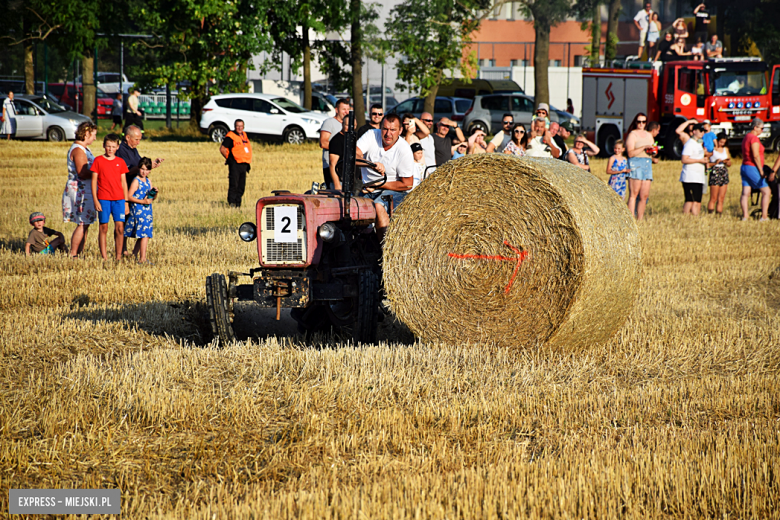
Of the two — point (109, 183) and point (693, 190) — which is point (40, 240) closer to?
point (109, 183)

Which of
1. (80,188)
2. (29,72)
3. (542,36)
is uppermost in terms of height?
(542,36)

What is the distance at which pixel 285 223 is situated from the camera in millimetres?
6641

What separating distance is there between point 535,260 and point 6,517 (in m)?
3.73

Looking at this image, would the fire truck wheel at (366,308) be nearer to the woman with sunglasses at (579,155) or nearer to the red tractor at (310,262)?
the red tractor at (310,262)

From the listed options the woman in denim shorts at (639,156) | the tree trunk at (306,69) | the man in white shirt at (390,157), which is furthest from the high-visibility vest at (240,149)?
the tree trunk at (306,69)

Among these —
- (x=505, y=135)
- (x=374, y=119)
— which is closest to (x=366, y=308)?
(x=374, y=119)

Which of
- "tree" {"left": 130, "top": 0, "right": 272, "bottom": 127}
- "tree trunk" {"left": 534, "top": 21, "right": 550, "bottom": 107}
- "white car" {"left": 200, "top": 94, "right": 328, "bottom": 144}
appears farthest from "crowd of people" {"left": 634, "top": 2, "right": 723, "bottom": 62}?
"tree" {"left": 130, "top": 0, "right": 272, "bottom": 127}

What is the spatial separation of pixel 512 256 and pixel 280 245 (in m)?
1.68

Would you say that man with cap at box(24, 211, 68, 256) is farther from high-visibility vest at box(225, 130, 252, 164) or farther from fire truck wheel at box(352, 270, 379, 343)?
fire truck wheel at box(352, 270, 379, 343)

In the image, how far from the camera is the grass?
4.02m

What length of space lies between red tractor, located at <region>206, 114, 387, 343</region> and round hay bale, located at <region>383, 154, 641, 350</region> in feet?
1.14

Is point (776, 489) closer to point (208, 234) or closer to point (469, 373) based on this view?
point (469, 373)

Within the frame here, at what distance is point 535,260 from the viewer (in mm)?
6285

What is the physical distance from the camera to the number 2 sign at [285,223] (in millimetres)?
6633
